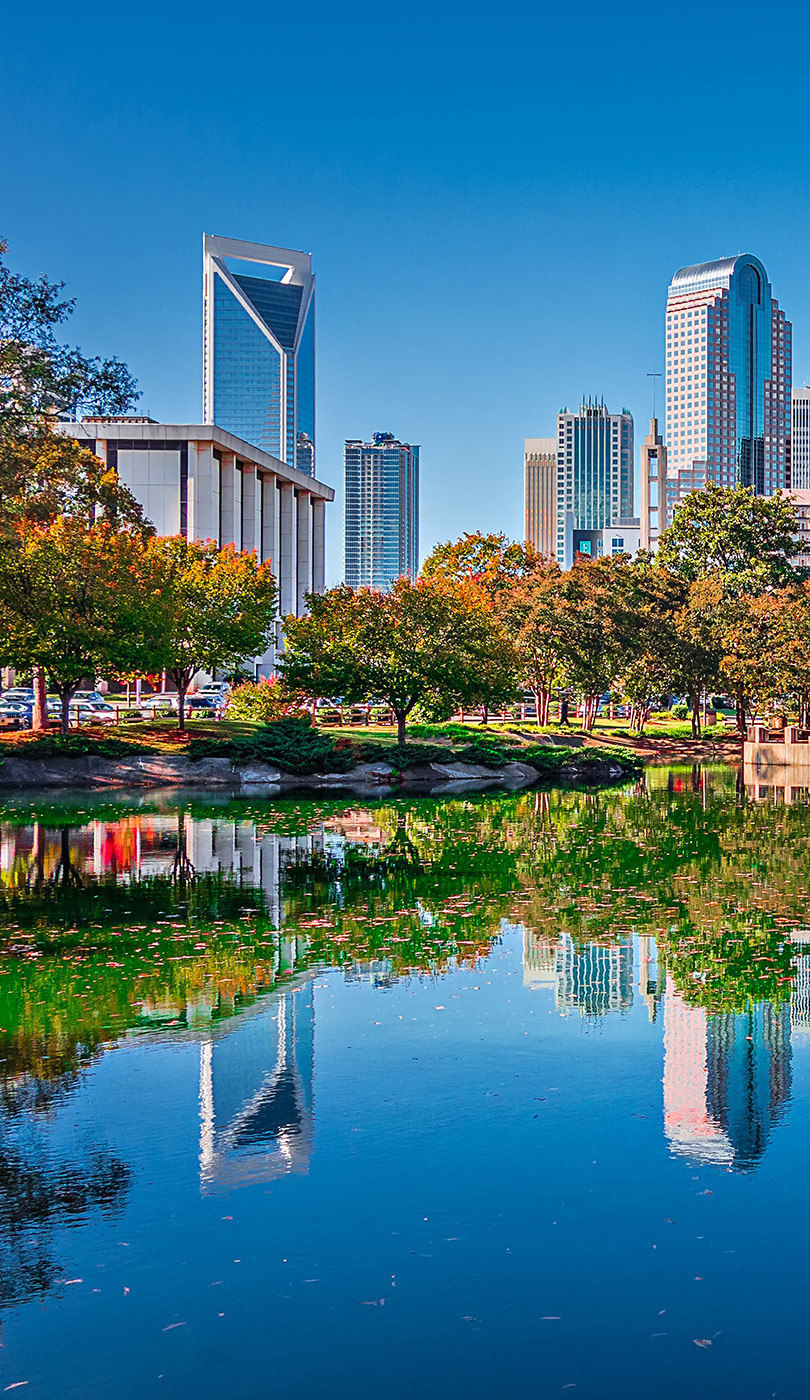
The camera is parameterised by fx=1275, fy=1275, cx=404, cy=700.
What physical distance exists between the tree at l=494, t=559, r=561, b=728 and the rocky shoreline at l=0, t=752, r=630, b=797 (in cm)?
1270

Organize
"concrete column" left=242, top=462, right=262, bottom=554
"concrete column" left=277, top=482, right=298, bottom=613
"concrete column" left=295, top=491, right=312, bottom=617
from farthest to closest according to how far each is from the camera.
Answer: "concrete column" left=295, top=491, right=312, bottom=617
"concrete column" left=277, top=482, right=298, bottom=613
"concrete column" left=242, top=462, right=262, bottom=554

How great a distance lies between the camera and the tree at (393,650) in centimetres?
4647

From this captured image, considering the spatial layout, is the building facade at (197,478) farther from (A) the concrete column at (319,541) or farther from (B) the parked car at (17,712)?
(B) the parked car at (17,712)

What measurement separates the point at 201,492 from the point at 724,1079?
3321 inches

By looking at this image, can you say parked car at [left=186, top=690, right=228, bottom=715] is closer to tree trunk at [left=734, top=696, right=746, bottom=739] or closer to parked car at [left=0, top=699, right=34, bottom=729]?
parked car at [left=0, top=699, right=34, bottom=729]

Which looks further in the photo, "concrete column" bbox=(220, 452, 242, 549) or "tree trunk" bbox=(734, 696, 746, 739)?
"concrete column" bbox=(220, 452, 242, 549)

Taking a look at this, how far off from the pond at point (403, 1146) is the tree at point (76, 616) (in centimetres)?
2370

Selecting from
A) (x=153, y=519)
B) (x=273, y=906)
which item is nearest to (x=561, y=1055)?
(x=273, y=906)

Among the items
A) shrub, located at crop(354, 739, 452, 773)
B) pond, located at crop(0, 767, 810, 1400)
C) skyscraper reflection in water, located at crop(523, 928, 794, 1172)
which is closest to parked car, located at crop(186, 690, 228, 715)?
shrub, located at crop(354, 739, 452, 773)

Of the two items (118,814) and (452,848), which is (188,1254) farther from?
(118,814)

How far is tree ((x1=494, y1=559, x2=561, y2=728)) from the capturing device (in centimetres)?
5856

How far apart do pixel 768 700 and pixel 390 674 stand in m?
22.5

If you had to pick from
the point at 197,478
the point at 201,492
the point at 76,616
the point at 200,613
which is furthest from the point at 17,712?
the point at 197,478

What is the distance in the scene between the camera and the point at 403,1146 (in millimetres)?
8625
